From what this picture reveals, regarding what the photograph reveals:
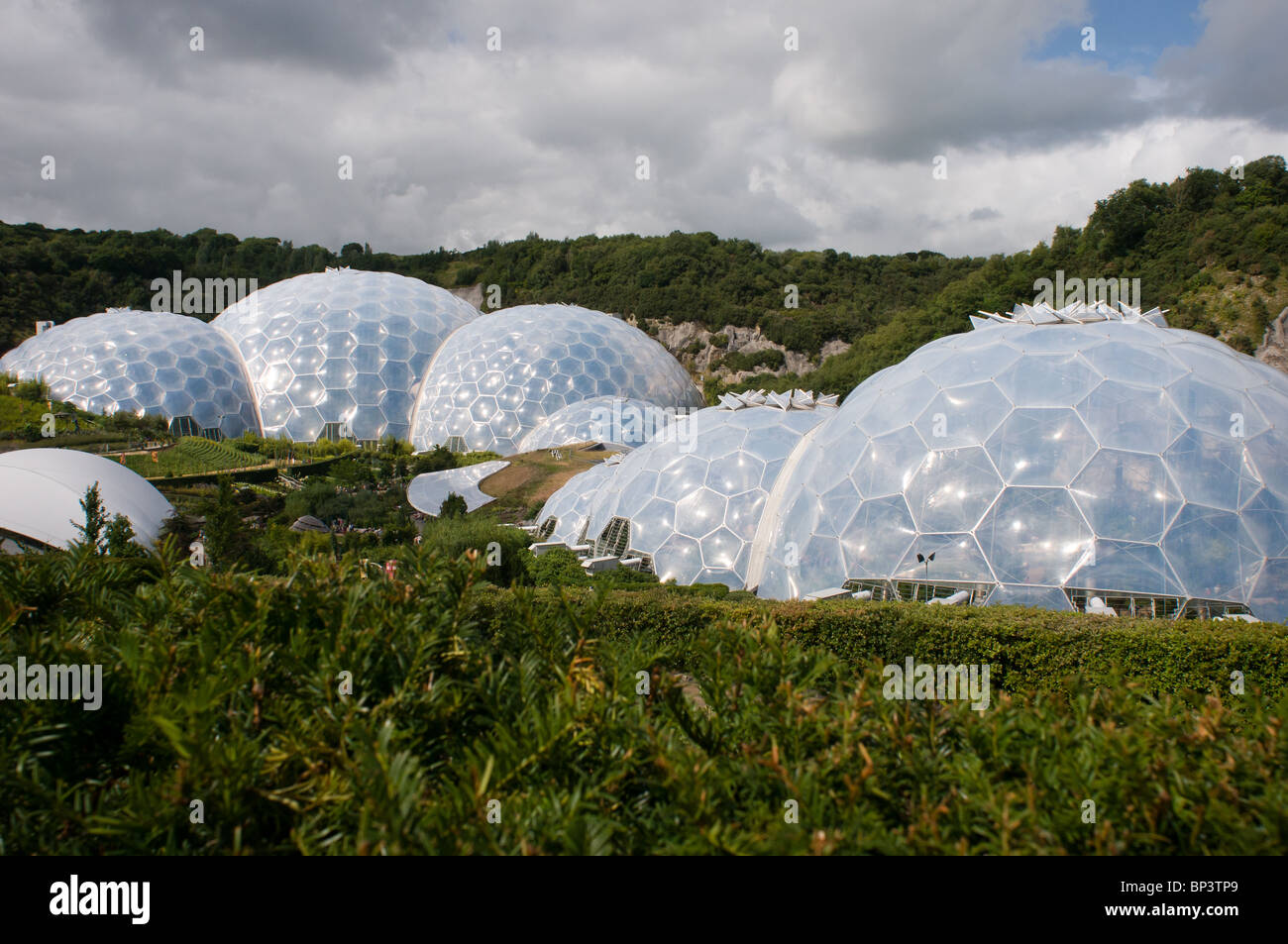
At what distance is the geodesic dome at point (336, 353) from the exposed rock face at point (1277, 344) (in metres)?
36.7

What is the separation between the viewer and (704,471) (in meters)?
14.3

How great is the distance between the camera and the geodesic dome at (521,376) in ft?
100

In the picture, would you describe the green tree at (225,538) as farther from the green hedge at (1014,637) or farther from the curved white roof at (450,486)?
the curved white roof at (450,486)

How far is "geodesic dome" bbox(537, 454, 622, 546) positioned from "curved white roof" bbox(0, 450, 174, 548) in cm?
842

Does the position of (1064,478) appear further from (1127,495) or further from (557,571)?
(557,571)

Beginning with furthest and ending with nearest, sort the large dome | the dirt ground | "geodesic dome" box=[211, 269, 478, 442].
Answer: "geodesic dome" box=[211, 269, 478, 442], the large dome, the dirt ground

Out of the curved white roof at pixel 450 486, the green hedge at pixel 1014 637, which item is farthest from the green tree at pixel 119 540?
the curved white roof at pixel 450 486

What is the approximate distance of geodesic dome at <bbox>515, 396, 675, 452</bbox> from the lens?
2766cm

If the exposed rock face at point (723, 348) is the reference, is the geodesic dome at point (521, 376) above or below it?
below

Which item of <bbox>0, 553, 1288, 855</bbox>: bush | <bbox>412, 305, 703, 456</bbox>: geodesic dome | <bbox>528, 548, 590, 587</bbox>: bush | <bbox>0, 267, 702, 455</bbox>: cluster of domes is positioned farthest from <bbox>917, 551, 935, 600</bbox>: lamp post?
<bbox>412, 305, 703, 456</bbox>: geodesic dome

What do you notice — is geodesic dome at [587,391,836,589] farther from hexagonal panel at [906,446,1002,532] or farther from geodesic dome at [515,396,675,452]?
geodesic dome at [515,396,675,452]
